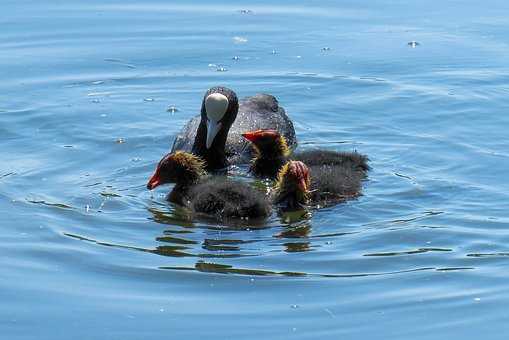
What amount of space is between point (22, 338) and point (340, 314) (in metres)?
1.81

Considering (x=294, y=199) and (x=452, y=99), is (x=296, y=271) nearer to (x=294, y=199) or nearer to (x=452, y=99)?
(x=294, y=199)

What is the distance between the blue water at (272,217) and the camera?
312 inches

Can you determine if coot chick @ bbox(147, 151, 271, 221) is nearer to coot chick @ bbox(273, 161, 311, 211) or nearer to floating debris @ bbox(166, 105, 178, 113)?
coot chick @ bbox(273, 161, 311, 211)

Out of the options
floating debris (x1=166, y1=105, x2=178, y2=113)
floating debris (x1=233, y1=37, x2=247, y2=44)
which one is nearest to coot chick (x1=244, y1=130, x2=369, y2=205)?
floating debris (x1=166, y1=105, x2=178, y2=113)

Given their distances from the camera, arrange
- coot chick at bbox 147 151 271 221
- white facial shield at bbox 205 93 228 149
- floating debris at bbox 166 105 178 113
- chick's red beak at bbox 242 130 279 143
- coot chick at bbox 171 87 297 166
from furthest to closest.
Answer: floating debris at bbox 166 105 178 113
coot chick at bbox 171 87 297 166
white facial shield at bbox 205 93 228 149
chick's red beak at bbox 242 130 279 143
coot chick at bbox 147 151 271 221

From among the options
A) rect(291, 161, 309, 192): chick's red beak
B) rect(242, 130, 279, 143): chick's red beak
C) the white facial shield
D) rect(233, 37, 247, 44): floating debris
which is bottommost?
Answer: rect(291, 161, 309, 192): chick's red beak

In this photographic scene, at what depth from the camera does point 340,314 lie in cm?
782

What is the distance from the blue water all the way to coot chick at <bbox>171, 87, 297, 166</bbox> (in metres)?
0.30

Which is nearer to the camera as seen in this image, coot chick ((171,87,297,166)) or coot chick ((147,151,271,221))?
coot chick ((147,151,271,221))

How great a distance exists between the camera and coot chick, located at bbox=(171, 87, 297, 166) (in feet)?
38.4

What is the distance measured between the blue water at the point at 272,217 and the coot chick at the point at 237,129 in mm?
300

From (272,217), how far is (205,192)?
1.76 feet

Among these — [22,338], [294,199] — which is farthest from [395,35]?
[22,338]

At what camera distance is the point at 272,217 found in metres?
10.1
